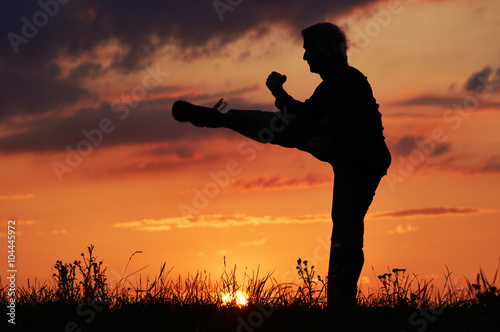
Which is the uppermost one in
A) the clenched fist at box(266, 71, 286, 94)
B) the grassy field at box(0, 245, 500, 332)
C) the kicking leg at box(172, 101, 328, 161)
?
the clenched fist at box(266, 71, 286, 94)

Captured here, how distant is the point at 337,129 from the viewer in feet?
24.2

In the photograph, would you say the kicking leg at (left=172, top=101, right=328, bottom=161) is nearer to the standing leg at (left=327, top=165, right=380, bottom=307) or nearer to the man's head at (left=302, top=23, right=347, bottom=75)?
the standing leg at (left=327, top=165, right=380, bottom=307)

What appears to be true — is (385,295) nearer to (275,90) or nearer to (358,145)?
(358,145)

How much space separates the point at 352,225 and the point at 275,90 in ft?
6.58

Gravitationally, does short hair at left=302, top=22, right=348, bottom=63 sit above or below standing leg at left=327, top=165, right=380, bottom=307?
above

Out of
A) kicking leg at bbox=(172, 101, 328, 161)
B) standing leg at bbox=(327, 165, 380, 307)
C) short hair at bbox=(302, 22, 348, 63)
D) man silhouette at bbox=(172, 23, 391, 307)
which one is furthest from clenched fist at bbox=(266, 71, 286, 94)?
standing leg at bbox=(327, 165, 380, 307)

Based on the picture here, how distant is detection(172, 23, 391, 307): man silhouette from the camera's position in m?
7.31

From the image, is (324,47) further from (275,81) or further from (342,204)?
(342,204)

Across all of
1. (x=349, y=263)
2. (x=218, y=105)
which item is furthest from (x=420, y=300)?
(x=218, y=105)

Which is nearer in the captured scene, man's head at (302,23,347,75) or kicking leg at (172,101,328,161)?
man's head at (302,23,347,75)

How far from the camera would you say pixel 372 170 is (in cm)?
740

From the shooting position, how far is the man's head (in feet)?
24.8

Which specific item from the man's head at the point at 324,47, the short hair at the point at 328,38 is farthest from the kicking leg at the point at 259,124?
the short hair at the point at 328,38

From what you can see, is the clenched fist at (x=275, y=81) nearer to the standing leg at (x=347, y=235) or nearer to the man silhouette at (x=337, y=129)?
the man silhouette at (x=337, y=129)
